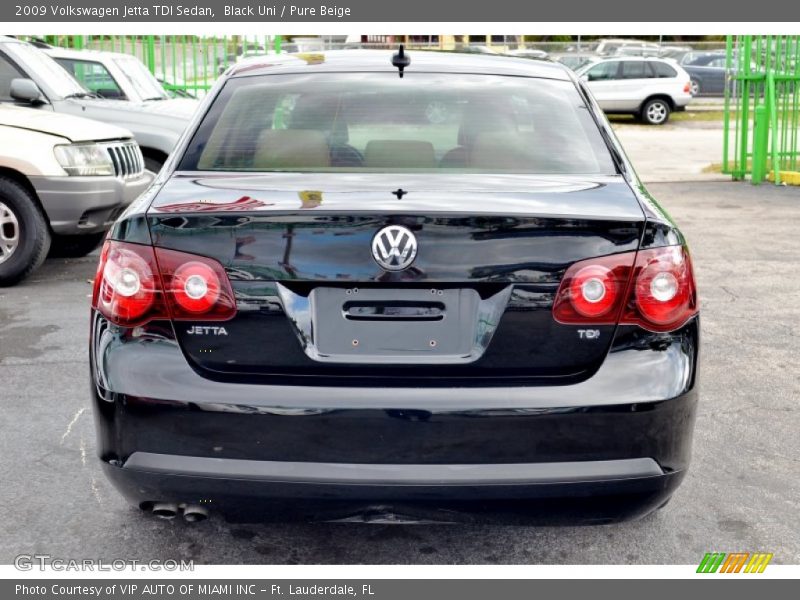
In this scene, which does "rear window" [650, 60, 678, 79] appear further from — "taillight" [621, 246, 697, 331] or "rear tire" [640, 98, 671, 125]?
"taillight" [621, 246, 697, 331]

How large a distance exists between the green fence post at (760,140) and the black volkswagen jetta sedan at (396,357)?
13.0 meters

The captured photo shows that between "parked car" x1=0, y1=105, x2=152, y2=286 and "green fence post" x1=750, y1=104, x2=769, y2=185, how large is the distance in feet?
32.2

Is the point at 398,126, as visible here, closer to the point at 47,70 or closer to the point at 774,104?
the point at 47,70

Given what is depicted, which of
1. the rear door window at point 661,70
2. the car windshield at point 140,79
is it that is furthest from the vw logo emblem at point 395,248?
the rear door window at point 661,70

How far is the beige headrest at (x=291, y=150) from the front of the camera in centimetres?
378

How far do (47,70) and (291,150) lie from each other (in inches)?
291

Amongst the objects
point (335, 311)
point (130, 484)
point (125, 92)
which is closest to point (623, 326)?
point (335, 311)

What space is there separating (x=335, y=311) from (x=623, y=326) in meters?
0.78

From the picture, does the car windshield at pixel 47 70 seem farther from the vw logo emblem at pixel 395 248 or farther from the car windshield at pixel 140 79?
the vw logo emblem at pixel 395 248

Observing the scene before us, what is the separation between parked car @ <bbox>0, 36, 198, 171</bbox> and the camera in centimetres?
996

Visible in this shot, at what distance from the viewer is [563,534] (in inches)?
152

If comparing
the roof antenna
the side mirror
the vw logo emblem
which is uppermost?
the roof antenna

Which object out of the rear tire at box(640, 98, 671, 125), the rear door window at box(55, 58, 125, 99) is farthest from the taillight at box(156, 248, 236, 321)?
the rear tire at box(640, 98, 671, 125)
